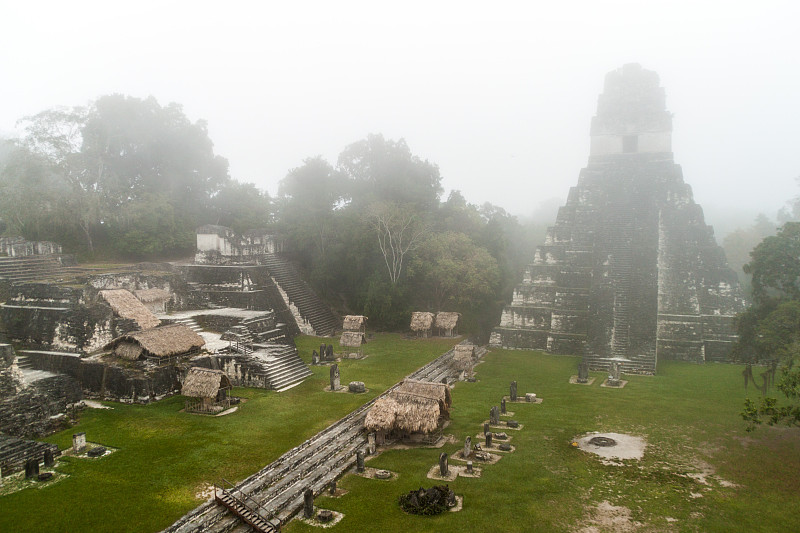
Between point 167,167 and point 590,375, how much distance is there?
28.3 meters

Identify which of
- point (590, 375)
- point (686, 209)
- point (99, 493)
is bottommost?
point (99, 493)

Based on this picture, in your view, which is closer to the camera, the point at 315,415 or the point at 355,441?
the point at 355,441

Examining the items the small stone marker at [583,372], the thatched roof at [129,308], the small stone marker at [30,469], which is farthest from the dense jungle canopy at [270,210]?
the small stone marker at [30,469]

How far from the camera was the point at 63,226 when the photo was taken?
92.2 ft

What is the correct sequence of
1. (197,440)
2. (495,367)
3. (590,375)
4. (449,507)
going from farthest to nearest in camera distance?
(495,367), (590,375), (197,440), (449,507)

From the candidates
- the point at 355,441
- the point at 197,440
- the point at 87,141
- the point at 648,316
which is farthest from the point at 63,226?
the point at 648,316

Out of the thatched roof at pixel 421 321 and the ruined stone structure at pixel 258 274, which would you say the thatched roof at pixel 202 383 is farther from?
the thatched roof at pixel 421 321

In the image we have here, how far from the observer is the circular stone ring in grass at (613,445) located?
481 inches

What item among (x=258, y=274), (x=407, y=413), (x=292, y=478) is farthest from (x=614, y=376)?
(x=258, y=274)

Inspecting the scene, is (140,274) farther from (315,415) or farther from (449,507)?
(449,507)

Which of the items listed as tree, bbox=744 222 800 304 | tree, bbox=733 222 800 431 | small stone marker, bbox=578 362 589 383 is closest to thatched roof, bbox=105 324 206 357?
small stone marker, bbox=578 362 589 383

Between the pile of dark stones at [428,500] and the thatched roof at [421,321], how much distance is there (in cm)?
1552

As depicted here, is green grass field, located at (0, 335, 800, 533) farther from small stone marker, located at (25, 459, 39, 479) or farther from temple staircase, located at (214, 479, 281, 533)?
small stone marker, located at (25, 459, 39, 479)

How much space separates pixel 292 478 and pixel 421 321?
50.0ft
